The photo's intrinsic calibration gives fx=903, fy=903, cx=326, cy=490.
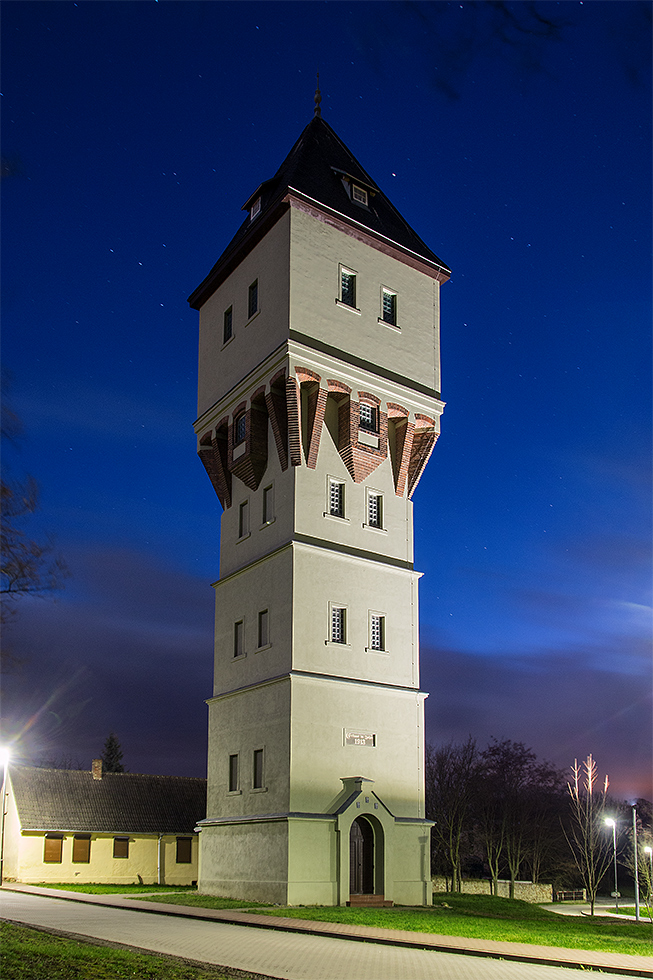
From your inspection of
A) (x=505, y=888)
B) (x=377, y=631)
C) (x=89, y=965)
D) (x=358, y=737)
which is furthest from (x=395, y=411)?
(x=505, y=888)

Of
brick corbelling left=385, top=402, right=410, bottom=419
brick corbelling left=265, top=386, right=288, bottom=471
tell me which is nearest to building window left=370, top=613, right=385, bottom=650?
brick corbelling left=265, top=386, right=288, bottom=471

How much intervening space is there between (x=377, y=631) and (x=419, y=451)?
25.2 feet

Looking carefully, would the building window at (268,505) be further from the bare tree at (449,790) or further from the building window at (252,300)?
the bare tree at (449,790)

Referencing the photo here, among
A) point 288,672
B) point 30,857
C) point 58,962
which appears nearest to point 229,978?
point 58,962

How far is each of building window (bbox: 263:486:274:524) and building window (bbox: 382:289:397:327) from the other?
862 cm

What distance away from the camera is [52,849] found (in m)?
45.1

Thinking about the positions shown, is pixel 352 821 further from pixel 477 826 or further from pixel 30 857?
pixel 477 826

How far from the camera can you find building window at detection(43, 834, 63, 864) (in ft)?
147

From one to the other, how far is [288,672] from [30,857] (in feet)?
74.3

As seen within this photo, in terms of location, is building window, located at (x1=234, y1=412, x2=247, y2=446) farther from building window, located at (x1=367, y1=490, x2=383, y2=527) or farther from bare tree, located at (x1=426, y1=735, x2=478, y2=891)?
bare tree, located at (x1=426, y1=735, x2=478, y2=891)

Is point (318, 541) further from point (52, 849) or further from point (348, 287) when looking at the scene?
point (52, 849)

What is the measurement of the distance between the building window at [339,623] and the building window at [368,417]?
7087mm

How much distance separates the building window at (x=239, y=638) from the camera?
33978mm

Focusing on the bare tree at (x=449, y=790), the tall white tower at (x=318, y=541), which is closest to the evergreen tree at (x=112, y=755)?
the bare tree at (x=449, y=790)
